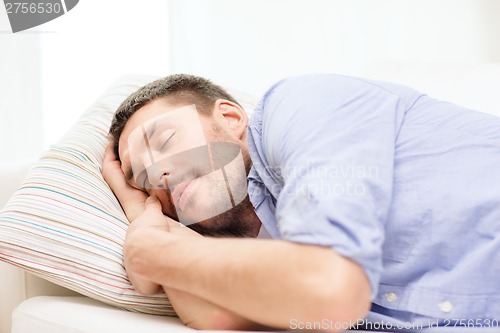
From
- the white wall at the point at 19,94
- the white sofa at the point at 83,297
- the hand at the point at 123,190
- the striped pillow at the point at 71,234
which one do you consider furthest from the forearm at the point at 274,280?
the white wall at the point at 19,94

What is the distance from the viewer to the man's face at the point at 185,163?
117 centimetres

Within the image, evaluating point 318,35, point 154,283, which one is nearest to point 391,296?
point 154,283

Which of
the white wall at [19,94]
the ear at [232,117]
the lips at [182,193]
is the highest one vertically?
the ear at [232,117]

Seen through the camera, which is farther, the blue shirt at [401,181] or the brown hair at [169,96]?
the brown hair at [169,96]

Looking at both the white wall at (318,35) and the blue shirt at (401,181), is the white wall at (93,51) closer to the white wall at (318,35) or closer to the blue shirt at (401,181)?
the white wall at (318,35)

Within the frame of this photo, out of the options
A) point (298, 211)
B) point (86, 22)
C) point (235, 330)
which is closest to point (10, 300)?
point (235, 330)

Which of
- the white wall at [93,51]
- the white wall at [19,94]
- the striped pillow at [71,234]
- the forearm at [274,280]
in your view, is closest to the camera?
the forearm at [274,280]

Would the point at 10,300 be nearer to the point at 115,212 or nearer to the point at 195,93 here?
the point at 115,212

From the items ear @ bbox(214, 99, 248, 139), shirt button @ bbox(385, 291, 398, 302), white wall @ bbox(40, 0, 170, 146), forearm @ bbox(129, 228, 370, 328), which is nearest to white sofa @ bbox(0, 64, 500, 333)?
forearm @ bbox(129, 228, 370, 328)

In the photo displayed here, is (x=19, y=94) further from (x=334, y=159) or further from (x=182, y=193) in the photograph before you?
(x=334, y=159)

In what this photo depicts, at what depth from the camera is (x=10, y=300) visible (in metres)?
1.19

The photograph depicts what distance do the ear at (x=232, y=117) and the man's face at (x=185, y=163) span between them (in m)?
0.03

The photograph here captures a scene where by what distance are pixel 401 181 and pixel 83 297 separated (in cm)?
68

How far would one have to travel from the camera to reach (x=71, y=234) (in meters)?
1.11
